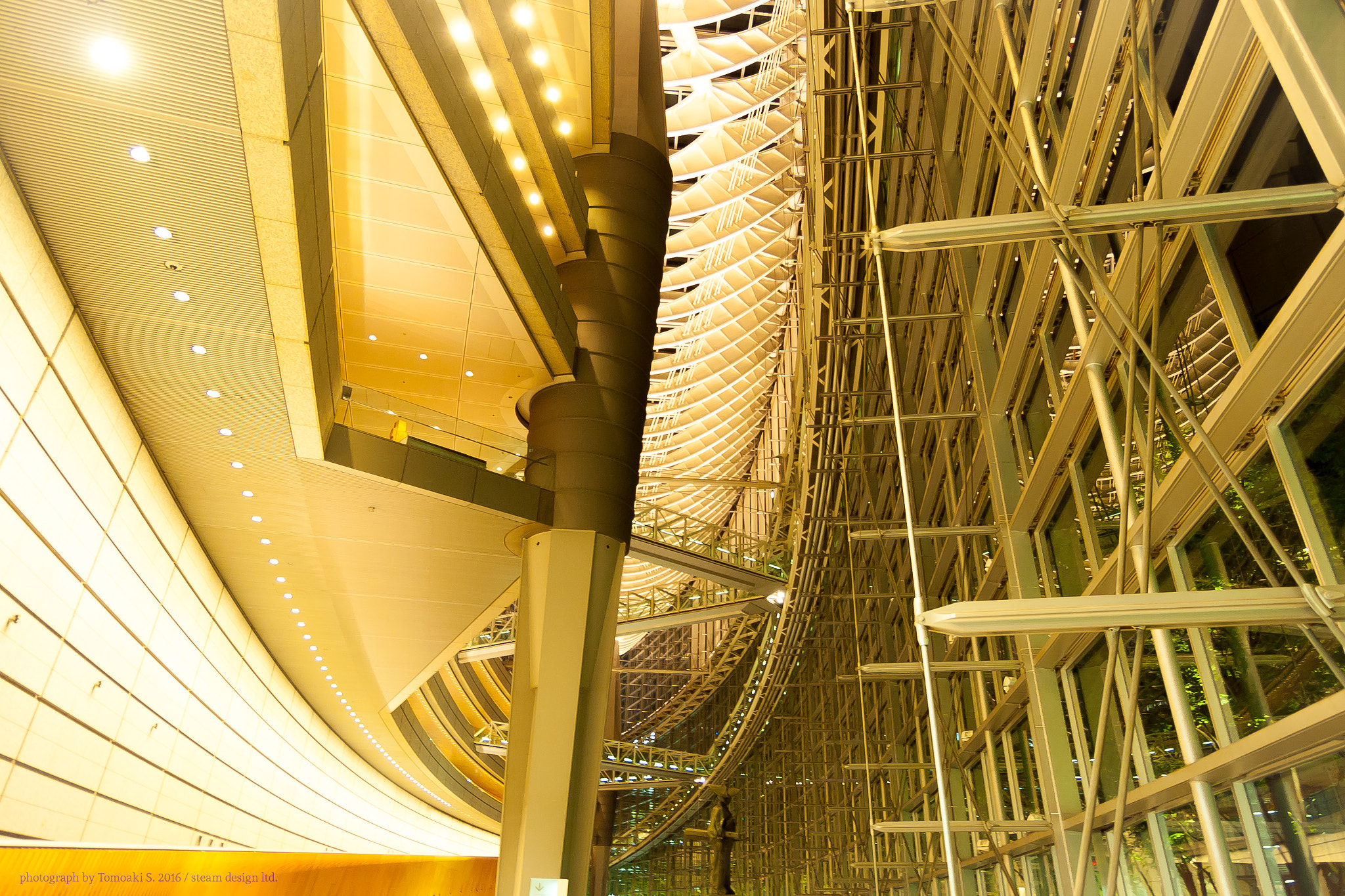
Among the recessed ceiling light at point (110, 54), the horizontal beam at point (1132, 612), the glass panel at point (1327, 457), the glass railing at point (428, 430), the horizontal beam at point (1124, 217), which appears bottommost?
the horizontal beam at point (1132, 612)

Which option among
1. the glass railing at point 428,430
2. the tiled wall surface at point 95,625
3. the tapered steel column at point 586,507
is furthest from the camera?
the tapered steel column at point 586,507

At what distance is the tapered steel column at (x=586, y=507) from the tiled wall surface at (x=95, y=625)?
6061 millimetres

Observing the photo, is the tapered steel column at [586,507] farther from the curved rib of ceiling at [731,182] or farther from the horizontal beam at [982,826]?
the curved rib of ceiling at [731,182]

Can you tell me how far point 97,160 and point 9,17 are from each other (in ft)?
4.87

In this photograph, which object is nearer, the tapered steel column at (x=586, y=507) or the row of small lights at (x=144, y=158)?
the row of small lights at (x=144, y=158)

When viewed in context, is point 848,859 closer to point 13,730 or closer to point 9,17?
point 13,730

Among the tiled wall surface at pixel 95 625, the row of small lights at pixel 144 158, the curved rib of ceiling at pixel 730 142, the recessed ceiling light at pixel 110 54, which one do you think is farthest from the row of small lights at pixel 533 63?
the curved rib of ceiling at pixel 730 142

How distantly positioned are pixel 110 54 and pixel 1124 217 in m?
7.28

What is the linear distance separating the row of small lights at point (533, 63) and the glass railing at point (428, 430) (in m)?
4.57

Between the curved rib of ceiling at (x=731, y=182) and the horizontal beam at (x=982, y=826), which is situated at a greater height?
the curved rib of ceiling at (x=731, y=182)

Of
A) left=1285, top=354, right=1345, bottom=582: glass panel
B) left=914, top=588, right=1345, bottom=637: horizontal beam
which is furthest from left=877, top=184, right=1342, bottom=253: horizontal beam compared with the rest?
left=914, top=588, right=1345, bottom=637: horizontal beam

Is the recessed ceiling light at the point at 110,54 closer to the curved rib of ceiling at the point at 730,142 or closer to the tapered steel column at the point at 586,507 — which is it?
the tapered steel column at the point at 586,507

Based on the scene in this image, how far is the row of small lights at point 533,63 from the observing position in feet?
48.3

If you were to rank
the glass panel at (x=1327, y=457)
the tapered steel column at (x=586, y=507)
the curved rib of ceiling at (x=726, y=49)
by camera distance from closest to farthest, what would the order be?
the glass panel at (x=1327, y=457), the tapered steel column at (x=586, y=507), the curved rib of ceiling at (x=726, y=49)
